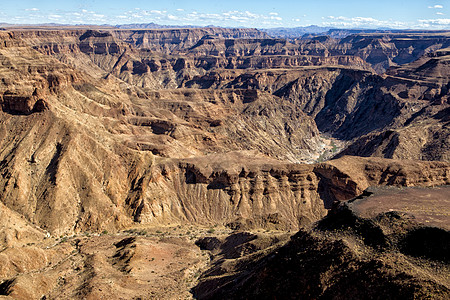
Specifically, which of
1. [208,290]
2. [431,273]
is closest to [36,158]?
[208,290]

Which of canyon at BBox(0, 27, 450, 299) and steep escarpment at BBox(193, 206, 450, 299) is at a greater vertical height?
steep escarpment at BBox(193, 206, 450, 299)

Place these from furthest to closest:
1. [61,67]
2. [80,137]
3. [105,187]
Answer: [61,67], [80,137], [105,187]

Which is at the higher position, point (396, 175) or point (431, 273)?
point (431, 273)

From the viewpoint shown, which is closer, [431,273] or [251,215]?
[431,273]

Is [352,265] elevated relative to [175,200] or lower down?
elevated

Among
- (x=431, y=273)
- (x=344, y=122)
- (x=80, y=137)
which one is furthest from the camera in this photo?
(x=344, y=122)

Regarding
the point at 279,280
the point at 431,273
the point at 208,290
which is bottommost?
the point at 208,290

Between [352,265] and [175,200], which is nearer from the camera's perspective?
Result: [352,265]

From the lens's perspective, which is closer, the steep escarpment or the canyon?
the steep escarpment

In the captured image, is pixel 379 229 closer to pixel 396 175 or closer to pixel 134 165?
pixel 396 175

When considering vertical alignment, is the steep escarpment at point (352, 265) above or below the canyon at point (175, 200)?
above

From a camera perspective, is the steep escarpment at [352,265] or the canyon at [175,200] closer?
the steep escarpment at [352,265]
